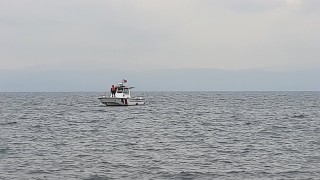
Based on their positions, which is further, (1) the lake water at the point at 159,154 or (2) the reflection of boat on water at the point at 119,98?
(2) the reflection of boat on water at the point at 119,98

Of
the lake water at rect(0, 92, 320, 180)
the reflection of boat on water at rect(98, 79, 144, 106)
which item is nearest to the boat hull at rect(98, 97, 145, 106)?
the reflection of boat on water at rect(98, 79, 144, 106)

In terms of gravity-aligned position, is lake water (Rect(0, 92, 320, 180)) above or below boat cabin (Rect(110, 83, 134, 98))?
below

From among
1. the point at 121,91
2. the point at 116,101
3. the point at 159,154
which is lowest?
the point at 159,154

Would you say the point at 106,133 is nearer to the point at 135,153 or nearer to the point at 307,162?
the point at 135,153

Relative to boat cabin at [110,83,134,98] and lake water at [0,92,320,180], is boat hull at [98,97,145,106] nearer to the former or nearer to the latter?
boat cabin at [110,83,134,98]

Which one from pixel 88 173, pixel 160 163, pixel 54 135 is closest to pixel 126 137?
pixel 54 135

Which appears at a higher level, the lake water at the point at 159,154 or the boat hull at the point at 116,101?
the boat hull at the point at 116,101

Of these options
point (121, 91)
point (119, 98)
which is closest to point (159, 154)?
point (119, 98)

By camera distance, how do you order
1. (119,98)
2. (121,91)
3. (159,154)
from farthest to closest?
(121,91) → (119,98) → (159,154)

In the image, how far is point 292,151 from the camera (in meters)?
24.2

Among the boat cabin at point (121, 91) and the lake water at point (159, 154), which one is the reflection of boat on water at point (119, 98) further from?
the lake water at point (159, 154)

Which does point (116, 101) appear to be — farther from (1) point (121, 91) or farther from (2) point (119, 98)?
(1) point (121, 91)

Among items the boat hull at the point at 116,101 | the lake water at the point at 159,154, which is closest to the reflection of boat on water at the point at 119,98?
the boat hull at the point at 116,101

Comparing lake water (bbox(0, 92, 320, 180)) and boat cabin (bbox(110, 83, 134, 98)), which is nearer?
lake water (bbox(0, 92, 320, 180))
